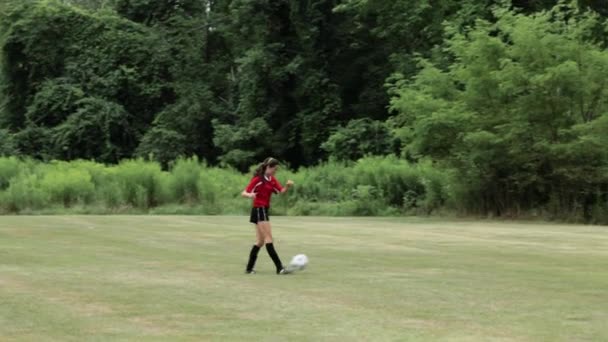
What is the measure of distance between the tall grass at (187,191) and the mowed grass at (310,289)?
42.6 ft

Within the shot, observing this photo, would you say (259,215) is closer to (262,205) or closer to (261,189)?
(262,205)

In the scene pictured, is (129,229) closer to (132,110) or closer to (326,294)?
(326,294)

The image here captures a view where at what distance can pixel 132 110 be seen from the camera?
5744 centimetres

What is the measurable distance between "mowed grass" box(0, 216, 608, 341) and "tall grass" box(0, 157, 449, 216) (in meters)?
13.0

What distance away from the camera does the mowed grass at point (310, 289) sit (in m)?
8.86

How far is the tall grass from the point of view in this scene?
3484 centimetres

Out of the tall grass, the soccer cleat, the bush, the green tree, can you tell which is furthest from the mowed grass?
the bush

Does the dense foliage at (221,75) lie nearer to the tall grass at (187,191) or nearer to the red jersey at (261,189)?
the tall grass at (187,191)

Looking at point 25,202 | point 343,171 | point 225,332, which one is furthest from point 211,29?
point 225,332

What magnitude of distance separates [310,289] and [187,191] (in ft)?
83.0

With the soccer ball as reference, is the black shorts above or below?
above

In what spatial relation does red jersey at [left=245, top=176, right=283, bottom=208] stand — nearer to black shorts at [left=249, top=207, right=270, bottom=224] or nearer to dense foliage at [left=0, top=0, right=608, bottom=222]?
black shorts at [left=249, top=207, right=270, bottom=224]

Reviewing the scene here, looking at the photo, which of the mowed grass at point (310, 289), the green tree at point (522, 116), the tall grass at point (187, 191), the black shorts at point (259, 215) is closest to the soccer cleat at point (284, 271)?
the mowed grass at point (310, 289)

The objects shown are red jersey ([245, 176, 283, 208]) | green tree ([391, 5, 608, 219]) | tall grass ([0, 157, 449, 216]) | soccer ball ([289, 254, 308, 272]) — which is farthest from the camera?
tall grass ([0, 157, 449, 216])
